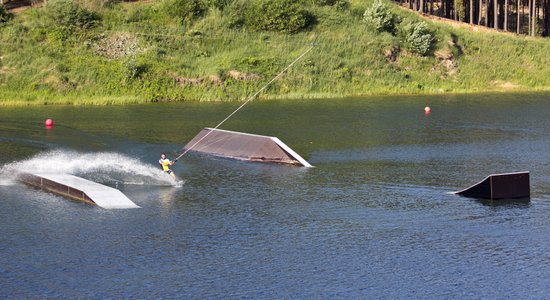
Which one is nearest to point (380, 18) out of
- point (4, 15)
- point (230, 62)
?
point (230, 62)

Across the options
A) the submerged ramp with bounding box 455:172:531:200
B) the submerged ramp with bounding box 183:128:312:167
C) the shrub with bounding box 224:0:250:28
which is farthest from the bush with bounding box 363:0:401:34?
the submerged ramp with bounding box 455:172:531:200

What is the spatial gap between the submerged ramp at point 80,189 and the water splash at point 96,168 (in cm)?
143

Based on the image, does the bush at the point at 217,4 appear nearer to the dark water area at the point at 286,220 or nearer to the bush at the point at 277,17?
the bush at the point at 277,17

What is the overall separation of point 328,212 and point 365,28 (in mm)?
64077

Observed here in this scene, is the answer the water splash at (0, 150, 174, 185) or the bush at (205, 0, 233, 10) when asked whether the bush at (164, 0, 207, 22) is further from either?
the water splash at (0, 150, 174, 185)

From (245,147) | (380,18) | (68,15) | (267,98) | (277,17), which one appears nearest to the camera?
(245,147)

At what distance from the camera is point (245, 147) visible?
50.4m

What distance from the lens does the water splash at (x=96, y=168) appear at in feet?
143

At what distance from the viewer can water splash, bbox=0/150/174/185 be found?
43594mm

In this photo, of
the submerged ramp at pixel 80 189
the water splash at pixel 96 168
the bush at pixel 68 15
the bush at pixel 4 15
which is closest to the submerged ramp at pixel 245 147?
the water splash at pixel 96 168

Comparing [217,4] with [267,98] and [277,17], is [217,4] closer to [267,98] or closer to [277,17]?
[277,17]

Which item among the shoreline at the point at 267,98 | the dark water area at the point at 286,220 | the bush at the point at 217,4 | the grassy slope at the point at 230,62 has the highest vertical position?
the bush at the point at 217,4

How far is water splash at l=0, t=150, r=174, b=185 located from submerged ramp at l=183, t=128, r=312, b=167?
17.6 ft

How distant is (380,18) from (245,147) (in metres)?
51.5
